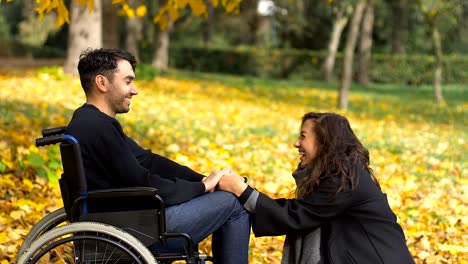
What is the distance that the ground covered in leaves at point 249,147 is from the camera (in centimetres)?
553

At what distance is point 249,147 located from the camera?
9156 mm

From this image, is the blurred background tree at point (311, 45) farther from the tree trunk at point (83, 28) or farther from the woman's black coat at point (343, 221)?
the woman's black coat at point (343, 221)

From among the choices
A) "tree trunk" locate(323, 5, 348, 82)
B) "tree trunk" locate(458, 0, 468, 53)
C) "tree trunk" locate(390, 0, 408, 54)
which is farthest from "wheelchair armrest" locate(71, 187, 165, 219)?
"tree trunk" locate(458, 0, 468, 53)

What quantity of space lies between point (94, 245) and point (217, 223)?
0.55 m

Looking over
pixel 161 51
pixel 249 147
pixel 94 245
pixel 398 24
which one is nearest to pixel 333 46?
pixel 398 24

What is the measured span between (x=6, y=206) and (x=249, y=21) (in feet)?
115

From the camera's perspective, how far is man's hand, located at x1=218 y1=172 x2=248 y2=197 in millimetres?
3604

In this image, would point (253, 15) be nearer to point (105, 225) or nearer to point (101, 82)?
point (101, 82)

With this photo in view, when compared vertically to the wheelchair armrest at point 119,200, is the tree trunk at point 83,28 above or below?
above

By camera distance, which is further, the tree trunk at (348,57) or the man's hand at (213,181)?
the tree trunk at (348,57)

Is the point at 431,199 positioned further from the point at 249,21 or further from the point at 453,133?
the point at 249,21

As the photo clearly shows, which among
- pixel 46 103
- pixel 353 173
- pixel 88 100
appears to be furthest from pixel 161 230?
pixel 46 103

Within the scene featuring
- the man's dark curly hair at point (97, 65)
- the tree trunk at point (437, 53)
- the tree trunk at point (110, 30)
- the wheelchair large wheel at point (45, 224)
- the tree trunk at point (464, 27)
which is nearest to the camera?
the man's dark curly hair at point (97, 65)

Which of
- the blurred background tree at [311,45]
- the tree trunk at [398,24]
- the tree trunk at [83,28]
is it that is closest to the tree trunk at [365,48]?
the blurred background tree at [311,45]
